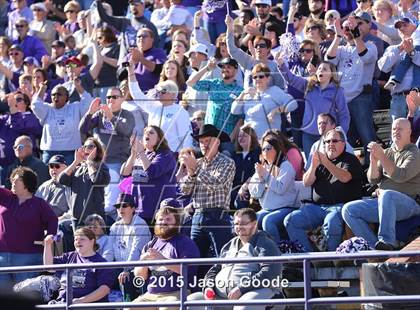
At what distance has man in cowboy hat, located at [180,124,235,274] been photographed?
1128 cm

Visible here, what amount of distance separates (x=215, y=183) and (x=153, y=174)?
1.00m

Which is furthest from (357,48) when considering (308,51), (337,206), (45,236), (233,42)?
(45,236)

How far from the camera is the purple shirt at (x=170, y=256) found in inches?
406

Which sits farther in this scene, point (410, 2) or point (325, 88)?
point (410, 2)

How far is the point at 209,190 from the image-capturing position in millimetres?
11523

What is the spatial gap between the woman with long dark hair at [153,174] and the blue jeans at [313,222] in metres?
1.55

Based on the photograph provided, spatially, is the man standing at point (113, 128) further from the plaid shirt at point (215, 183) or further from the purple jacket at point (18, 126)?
the plaid shirt at point (215, 183)

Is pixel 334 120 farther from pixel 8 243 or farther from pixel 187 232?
pixel 8 243

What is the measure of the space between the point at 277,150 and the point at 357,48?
2.26 m

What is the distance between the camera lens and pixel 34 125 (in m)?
15.5

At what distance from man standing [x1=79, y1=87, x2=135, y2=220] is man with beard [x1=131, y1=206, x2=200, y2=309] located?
90.4 inches

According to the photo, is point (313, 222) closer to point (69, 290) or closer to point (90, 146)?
point (69, 290)

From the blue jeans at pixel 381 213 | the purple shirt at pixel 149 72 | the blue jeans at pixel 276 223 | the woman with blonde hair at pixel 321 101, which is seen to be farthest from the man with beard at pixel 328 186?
the purple shirt at pixel 149 72

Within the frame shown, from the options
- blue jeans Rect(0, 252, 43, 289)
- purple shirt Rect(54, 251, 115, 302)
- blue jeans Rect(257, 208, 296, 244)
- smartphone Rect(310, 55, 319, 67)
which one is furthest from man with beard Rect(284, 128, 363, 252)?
blue jeans Rect(0, 252, 43, 289)
